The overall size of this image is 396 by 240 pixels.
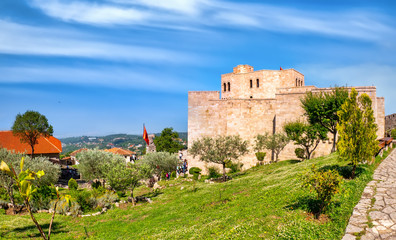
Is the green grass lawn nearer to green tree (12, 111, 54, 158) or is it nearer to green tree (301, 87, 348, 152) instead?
green tree (301, 87, 348, 152)

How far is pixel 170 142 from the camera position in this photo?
221 ft

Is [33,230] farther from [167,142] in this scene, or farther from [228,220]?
[167,142]

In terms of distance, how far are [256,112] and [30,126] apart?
3458cm

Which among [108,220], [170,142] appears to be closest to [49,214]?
[108,220]

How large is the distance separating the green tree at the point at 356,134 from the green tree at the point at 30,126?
43.0 m

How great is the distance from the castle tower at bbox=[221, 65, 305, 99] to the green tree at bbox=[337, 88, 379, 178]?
32.7 m

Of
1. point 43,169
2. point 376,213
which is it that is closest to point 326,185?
point 376,213

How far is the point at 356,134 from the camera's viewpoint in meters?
11.6

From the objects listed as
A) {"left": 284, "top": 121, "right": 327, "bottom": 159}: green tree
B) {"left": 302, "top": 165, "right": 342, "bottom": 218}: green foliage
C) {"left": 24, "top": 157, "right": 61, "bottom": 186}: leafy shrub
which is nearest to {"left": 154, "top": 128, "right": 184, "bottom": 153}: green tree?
{"left": 24, "top": 157, "right": 61, "bottom": 186}: leafy shrub

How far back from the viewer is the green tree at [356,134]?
37.4 ft

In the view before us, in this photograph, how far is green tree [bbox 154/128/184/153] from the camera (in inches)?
2603

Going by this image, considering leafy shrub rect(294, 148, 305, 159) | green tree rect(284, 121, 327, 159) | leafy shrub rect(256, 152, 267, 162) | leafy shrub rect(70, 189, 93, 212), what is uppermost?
green tree rect(284, 121, 327, 159)

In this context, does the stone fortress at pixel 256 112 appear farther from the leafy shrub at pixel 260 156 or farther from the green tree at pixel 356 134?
the green tree at pixel 356 134

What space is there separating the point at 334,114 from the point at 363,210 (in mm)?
18972
